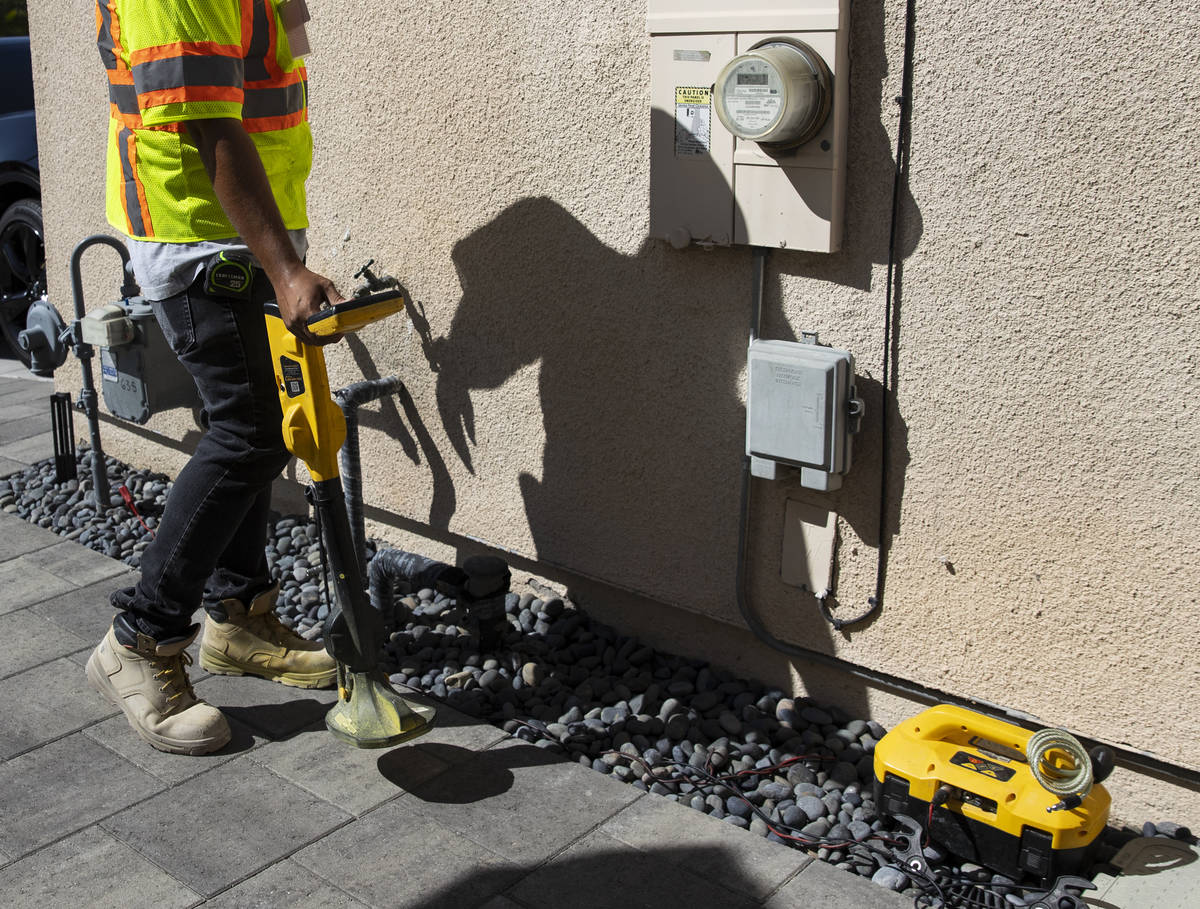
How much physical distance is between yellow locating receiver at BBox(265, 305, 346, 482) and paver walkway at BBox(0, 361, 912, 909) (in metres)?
0.77

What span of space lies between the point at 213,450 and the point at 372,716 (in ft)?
2.48

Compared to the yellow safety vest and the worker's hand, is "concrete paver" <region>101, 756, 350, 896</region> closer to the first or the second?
the worker's hand

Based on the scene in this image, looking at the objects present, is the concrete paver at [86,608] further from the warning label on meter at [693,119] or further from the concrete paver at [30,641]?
the warning label on meter at [693,119]

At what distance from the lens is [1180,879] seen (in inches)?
96.7

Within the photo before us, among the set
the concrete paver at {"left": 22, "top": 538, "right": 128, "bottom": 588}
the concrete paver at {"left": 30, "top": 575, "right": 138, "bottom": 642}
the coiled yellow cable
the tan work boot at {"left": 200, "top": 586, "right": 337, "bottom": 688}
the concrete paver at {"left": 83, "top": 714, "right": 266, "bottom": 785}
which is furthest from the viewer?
the concrete paver at {"left": 22, "top": 538, "right": 128, "bottom": 588}

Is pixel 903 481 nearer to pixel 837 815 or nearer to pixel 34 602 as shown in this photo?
pixel 837 815

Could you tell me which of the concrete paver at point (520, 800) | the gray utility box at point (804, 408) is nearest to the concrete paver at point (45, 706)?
the concrete paver at point (520, 800)

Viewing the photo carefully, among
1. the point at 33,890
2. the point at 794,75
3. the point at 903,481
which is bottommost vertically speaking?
the point at 33,890

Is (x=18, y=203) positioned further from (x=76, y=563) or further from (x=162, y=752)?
(x=162, y=752)

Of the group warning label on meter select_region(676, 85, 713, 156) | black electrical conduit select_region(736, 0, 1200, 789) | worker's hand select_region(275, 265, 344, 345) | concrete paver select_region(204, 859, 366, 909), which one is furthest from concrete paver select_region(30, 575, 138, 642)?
warning label on meter select_region(676, 85, 713, 156)

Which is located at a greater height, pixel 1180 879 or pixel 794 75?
pixel 794 75

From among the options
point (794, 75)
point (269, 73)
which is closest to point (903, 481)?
point (794, 75)

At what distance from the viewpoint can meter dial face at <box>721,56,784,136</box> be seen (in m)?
2.62

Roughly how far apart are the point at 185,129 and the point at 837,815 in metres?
2.16
